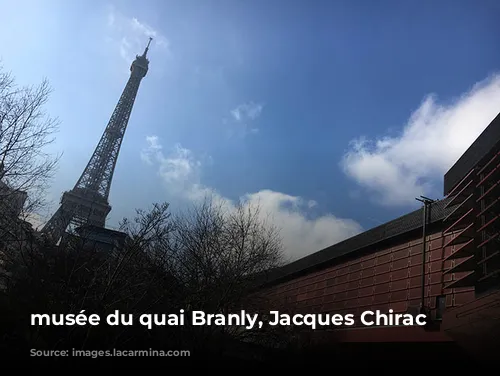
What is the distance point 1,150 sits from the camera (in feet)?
34.1

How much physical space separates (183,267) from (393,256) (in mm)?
7399

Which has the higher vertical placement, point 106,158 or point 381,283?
point 106,158

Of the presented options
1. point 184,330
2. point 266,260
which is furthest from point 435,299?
point 184,330

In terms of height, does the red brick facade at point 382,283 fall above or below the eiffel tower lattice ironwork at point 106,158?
below

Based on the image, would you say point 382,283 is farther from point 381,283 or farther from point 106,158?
point 106,158

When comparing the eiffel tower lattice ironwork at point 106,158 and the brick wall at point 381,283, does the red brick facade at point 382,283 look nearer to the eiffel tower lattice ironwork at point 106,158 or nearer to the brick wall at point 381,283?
the brick wall at point 381,283

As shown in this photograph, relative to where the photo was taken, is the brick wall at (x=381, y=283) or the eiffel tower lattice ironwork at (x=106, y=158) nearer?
the brick wall at (x=381, y=283)

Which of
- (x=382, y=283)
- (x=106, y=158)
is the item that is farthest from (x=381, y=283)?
(x=106, y=158)

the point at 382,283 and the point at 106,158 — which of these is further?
the point at 106,158

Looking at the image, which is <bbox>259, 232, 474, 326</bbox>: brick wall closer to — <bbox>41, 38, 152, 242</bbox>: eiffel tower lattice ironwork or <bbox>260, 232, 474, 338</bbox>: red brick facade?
<bbox>260, 232, 474, 338</bbox>: red brick facade

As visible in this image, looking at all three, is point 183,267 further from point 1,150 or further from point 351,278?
point 1,150

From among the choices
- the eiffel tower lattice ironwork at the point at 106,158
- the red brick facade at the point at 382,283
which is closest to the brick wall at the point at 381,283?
the red brick facade at the point at 382,283

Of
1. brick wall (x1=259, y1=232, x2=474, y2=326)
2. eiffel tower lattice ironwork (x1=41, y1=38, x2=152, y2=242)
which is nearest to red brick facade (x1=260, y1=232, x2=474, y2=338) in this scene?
brick wall (x1=259, y1=232, x2=474, y2=326)

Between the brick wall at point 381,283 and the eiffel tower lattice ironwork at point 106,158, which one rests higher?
the eiffel tower lattice ironwork at point 106,158
